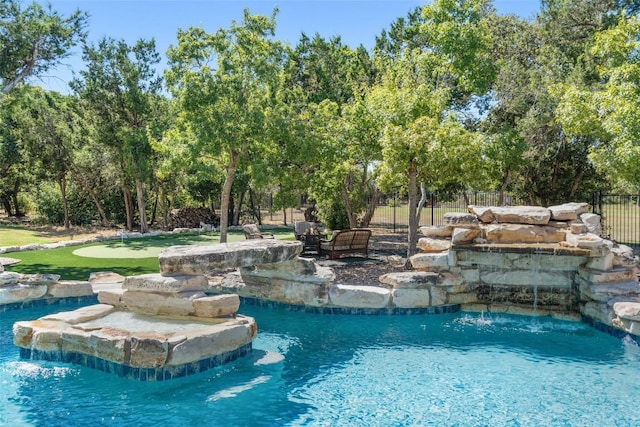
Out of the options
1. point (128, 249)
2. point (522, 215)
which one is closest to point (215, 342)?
point (522, 215)

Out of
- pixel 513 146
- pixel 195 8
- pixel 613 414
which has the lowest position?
pixel 613 414

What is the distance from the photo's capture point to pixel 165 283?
7344 mm

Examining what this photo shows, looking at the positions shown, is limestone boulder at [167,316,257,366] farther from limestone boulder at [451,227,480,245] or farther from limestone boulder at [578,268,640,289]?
limestone boulder at [578,268,640,289]

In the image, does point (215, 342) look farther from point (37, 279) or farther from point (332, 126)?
point (332, 126)

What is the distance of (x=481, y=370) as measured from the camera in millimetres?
7000

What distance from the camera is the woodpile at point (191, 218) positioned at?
79.3 feet

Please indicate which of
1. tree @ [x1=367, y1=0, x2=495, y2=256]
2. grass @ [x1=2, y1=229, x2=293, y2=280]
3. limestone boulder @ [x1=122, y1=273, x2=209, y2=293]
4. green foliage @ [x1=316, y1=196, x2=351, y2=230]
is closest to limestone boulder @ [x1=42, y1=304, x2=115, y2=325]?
limestone boulder @ [x1=122, y1=273, x2=209, y2=293]

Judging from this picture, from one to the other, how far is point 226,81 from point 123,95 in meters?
8.48

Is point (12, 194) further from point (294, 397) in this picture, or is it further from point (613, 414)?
point (613, 414)

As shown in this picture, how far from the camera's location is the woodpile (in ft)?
79.3

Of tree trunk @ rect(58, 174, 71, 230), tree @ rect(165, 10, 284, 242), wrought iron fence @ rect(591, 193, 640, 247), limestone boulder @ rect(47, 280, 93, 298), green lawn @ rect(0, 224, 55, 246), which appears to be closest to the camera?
limestone boulder @ rect(47, 280, 93, 298)

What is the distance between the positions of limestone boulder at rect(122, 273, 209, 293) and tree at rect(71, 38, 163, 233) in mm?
12918

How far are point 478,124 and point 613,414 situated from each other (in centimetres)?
1624

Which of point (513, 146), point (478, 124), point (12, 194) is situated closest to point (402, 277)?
point (513, 146)
